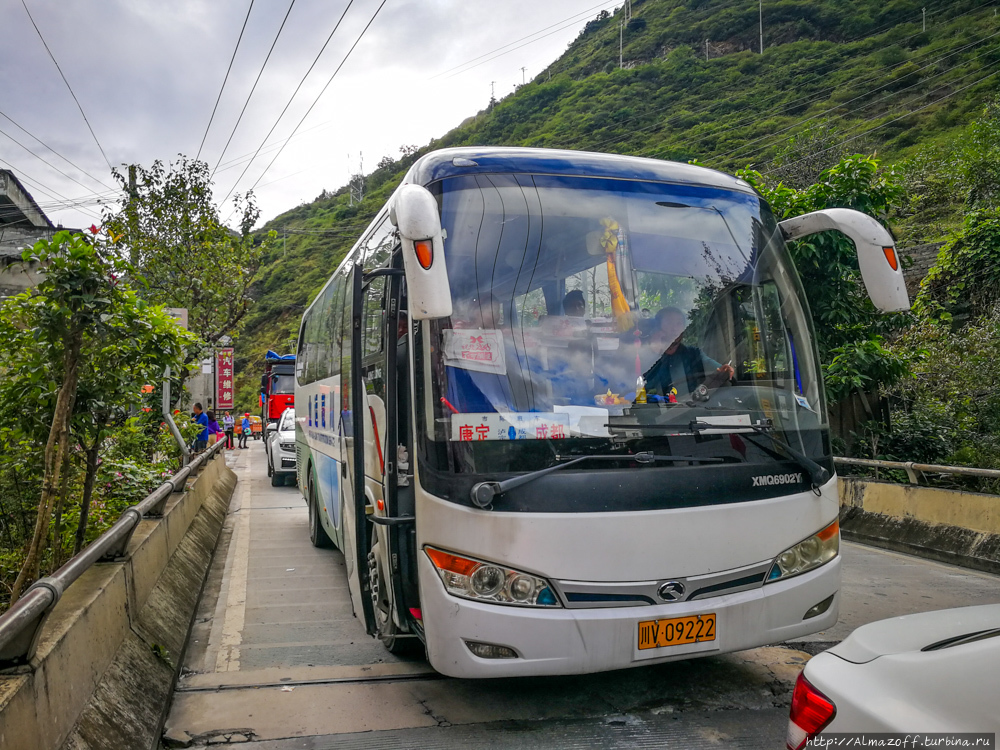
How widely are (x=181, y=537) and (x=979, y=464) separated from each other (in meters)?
9.12

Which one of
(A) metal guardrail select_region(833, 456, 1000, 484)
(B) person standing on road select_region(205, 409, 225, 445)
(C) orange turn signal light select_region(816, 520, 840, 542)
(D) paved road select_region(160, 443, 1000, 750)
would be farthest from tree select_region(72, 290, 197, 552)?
(B) person standing on road select_region(205, 409, 225, 445)

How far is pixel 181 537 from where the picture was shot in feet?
26.9

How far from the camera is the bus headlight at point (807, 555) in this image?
437 cm

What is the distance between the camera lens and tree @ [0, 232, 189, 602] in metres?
5.03

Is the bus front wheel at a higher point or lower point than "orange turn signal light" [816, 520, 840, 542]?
lower

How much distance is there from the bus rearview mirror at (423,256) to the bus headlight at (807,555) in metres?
2.24

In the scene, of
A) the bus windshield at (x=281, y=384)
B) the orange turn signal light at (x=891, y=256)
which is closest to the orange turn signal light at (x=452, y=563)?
the orange turn signal light at (x=891, y=256)

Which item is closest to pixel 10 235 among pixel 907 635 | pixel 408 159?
pixel 907 635

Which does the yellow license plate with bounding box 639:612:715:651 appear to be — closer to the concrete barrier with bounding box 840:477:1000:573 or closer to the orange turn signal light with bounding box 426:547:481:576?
the orange turn signal light with bounding box 426:547:481:576

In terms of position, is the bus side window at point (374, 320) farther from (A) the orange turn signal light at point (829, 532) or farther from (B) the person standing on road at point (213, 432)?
(B) the person standing on road at point (213, 432)

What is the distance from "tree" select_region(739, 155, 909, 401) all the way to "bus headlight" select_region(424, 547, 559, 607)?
8.41 metres

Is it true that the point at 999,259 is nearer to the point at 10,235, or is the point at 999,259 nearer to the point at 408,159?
the point at 10,235

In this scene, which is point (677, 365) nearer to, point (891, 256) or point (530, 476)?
point (530, 476)

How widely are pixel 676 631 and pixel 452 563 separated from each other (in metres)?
1.15
